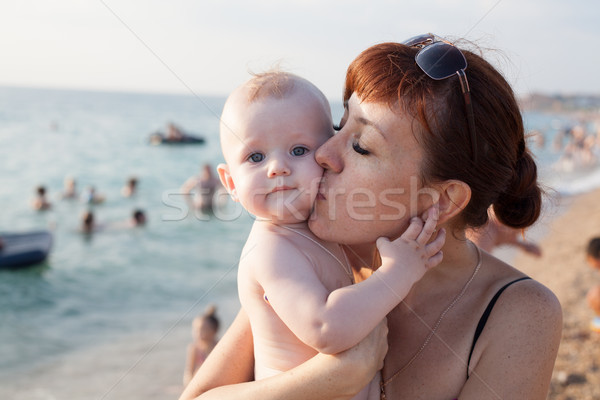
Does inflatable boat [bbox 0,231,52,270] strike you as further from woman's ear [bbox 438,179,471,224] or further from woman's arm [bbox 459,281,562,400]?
woman's arm [bbox 459,281,562,400]

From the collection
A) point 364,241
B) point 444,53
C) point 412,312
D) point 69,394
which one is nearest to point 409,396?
point 412,312

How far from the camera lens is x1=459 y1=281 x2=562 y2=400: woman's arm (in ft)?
5.74

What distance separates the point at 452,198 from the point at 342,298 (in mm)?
618

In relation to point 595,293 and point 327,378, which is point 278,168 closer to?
point 327,378

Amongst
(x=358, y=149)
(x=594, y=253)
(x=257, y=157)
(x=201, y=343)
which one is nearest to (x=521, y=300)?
(x=358, y=149)

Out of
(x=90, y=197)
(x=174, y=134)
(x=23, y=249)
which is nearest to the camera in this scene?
(x=23, y=249)

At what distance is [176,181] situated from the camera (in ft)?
81.9

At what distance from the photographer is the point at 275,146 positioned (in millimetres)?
2033

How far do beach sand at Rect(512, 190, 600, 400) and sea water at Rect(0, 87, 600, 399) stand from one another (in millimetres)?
1806

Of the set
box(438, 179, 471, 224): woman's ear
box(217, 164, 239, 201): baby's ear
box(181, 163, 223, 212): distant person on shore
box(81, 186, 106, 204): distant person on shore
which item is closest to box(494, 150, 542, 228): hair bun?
box(438, 179, 471, 224): woman's ear

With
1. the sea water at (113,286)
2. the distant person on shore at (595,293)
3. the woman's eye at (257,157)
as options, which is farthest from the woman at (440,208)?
the distant person on shore at (595,293)

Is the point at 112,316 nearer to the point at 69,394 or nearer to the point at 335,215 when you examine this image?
the point at 69,394

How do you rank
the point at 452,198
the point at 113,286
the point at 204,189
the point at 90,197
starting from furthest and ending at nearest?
1. the point at 90,197
2. the point at 204,189
3. the point at 113,286
4. the point at 452,198

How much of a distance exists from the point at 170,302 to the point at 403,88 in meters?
9.96
